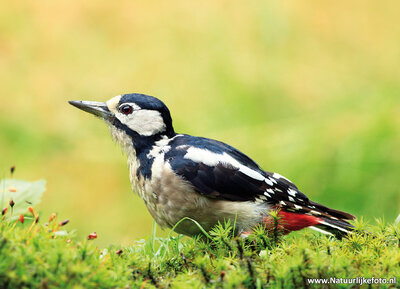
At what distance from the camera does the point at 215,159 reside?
12.0 feet

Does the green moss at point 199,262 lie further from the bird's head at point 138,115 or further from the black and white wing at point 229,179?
the bird's head at point 138,115

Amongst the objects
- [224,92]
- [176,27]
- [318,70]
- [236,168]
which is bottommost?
[236,168]

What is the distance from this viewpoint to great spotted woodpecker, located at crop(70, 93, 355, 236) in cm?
351

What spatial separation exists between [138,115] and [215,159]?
723 millimetres

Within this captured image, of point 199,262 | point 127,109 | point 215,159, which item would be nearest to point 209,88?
point 127,109

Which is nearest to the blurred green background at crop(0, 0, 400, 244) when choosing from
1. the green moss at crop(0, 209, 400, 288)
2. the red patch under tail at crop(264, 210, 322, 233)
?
the red patch under tail at crop(264, 210, 322, 233)

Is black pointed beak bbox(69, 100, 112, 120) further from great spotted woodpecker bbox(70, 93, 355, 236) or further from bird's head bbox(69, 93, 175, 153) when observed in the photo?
great spotted woodpecker bbox(70, 93, 355, 236)

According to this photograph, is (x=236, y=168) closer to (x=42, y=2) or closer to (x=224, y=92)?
(x=224, y=92)

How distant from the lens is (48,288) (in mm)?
2090

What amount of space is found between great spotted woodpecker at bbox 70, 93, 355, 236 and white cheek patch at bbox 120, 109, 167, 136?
0.14 m

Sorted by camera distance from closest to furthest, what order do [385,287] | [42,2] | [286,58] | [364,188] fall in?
[385,287] → [364,188] → [286,58] → [42,2]

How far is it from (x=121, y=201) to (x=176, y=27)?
3.15 meters

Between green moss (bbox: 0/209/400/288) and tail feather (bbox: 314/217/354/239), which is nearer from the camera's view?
green moss (bbox: 0/209/400/288)

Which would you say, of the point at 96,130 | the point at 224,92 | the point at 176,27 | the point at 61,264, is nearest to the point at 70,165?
the point at 96,130
